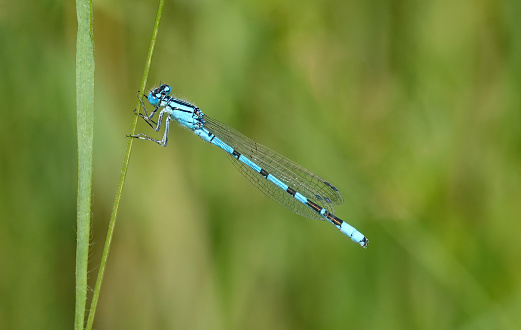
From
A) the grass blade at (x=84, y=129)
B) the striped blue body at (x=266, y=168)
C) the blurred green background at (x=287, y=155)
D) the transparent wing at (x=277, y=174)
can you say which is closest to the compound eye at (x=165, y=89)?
the striped blue body at (x=266, y=168)

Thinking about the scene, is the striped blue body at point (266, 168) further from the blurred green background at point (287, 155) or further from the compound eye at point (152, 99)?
the blurred green background at point (287, 155)

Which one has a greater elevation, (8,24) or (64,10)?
(64,10)

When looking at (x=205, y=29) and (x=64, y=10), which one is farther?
(x=205, y=29)

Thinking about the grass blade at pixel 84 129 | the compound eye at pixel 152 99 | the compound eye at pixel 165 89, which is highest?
the compound eye at pixel 165 89

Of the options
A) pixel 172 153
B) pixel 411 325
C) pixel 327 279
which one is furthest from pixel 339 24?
pixel 411 325

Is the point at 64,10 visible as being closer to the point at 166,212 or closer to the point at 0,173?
the point at 0,173

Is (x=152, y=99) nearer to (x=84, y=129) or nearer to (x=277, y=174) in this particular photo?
(x=277, y=174)
